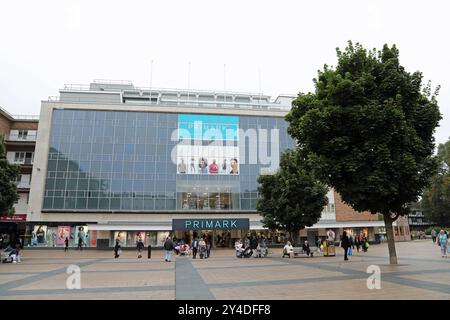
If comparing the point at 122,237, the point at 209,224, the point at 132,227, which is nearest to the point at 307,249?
the point at 209,224

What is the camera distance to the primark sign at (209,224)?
4544 centimetres

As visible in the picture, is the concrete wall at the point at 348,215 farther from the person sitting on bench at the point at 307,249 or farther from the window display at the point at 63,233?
the window display at the point at 63,233

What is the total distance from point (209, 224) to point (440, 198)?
5608 centimetres

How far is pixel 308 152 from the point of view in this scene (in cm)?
1861

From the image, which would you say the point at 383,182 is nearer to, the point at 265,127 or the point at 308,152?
the point at 308,152

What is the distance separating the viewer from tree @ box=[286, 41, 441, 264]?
16.3 metres

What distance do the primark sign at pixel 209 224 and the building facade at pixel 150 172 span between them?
0.28 meters

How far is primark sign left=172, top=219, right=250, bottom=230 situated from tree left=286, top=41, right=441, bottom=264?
29.0 metres

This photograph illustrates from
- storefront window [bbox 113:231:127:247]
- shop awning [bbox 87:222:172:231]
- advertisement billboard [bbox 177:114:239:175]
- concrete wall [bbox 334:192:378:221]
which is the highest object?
advertisement billboard [bbox 177:114:239:175]

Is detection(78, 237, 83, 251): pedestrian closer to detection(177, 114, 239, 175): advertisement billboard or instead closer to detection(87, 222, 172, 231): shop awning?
detection(87, 222, 172, 231): shop awning

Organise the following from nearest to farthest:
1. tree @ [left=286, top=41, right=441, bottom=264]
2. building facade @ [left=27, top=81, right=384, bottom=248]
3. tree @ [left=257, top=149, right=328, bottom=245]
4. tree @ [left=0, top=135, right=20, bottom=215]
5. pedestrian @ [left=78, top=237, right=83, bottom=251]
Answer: tree @ [left=286, top=41, right=441, bottom=264]
tree @ [left=0, top=135, right=20, bottom=215]
tree @ [left=257, top=149, right=328, bottom=245]
pedestrian @ [left=78, top=237, right=83, bottom=251]
building facade @ [left=27, top=81, right=384, bottom=248]

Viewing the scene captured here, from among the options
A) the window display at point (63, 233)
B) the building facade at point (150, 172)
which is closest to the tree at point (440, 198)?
the building facade at point (150, 172)

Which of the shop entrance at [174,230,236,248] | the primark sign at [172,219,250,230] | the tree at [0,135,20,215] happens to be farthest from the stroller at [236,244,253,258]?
the shop entrance at [174,230,236,248]
